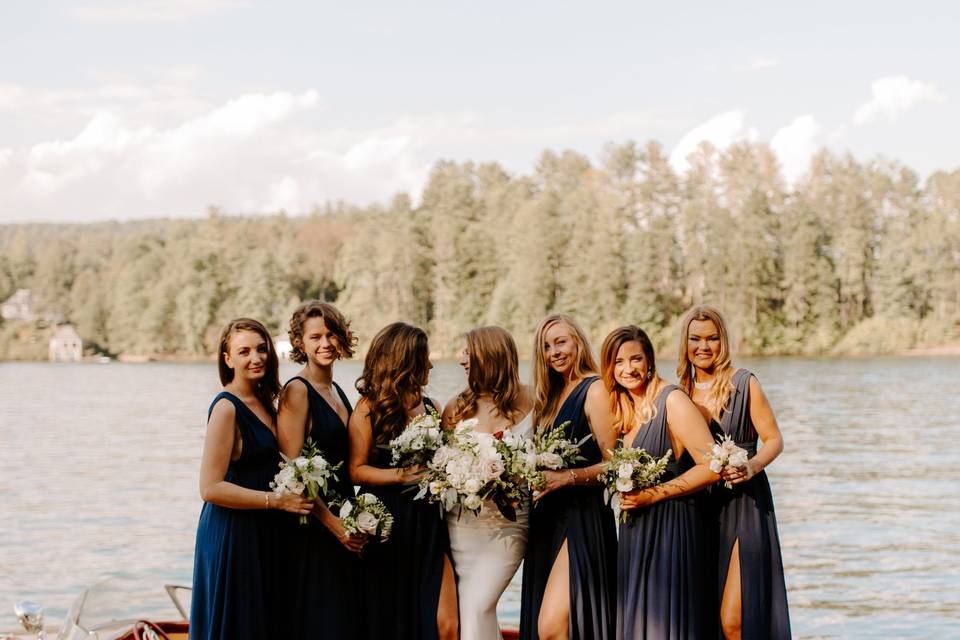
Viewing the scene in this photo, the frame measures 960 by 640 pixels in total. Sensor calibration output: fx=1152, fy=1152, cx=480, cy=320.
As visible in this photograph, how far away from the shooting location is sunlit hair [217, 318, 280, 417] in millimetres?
5578

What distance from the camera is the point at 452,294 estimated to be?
290 feet

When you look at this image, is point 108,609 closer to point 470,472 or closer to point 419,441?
point 419,441

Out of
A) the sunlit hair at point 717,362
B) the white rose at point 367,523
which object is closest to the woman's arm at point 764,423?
the sunlit hair at point 717,362

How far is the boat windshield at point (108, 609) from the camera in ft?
16.9

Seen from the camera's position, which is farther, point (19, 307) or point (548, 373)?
point (19, 307)

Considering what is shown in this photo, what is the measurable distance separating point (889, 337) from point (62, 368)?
238ft

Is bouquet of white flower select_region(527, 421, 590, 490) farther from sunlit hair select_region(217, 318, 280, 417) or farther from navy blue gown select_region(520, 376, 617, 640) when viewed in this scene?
sunlit hair select_region(217, 318, 280, 417)

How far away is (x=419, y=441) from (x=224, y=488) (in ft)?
3.05

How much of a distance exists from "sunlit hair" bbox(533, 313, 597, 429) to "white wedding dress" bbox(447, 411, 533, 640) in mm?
95

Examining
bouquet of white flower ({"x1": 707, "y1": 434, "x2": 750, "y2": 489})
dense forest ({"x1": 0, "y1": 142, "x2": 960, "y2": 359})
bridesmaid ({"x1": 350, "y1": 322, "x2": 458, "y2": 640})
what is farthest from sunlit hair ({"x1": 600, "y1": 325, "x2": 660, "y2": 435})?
dense forest ({"x1": 0, "y1": 142, "x2": 960, "y2": 359})

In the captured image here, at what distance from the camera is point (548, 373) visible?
5805mm

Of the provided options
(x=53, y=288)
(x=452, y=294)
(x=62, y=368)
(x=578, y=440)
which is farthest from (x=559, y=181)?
(x=578, y=440)

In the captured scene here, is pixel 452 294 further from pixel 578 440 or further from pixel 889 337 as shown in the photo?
pixel 578 440

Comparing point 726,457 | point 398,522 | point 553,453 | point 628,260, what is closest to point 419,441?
point 398,522
